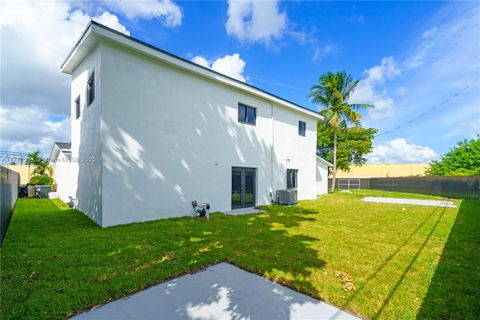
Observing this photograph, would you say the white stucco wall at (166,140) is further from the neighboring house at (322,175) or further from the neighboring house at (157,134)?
the neighboring house at (322,175)

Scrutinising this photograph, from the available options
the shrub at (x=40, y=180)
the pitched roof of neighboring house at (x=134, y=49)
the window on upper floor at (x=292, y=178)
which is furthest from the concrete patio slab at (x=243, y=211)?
the shrub at (x=40, y=180)

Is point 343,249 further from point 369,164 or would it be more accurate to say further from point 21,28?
point 369,164

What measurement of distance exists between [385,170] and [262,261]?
35731 millimetres

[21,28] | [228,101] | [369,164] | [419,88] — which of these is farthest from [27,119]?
[369,164]

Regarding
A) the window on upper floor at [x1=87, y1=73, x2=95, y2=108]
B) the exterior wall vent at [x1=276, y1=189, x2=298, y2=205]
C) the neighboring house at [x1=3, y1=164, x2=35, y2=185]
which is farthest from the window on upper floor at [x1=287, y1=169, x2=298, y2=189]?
the neighboring house at [x1=3, y1=164, x2=35, y2=185]

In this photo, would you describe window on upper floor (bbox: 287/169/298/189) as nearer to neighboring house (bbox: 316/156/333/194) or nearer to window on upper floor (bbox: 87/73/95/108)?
neighboring house (bbox: 316/156/333/194)

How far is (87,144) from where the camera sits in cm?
852

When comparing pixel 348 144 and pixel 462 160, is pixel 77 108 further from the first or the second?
pixel 462 160

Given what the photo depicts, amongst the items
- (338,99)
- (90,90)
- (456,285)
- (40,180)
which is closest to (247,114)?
(90,90)

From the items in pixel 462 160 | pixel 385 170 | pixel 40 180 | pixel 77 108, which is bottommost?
pixel 40 180

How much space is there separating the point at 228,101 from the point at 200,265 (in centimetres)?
799

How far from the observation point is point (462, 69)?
423 inches

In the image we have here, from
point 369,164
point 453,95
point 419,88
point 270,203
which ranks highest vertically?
point 419,88

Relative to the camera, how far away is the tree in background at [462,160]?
66.5 ft
